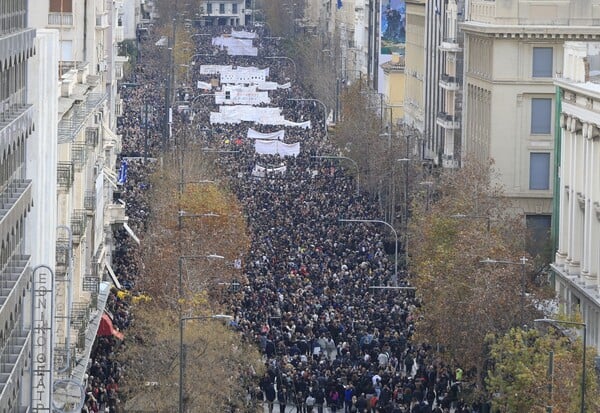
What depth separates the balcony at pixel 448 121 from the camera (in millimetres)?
104688

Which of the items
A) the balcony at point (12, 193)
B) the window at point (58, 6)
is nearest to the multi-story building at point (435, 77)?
the window at point (58, 6)

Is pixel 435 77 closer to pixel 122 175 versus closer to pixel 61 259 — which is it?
pixel 122 175

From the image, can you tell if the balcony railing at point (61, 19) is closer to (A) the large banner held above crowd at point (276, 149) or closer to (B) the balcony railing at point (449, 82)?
(B) the balcony railing at point (449, 82)

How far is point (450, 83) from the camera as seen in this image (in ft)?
346

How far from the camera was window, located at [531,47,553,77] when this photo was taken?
91938mm

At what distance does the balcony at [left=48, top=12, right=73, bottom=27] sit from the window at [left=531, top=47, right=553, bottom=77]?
1915 centimetres

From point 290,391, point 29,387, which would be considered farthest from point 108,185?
point 29,387

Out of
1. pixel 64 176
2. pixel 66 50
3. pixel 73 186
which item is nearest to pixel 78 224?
pixel 73 186

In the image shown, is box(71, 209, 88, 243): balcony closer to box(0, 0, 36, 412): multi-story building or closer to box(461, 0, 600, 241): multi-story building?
box(0, 0, 36, 412): multi-story building

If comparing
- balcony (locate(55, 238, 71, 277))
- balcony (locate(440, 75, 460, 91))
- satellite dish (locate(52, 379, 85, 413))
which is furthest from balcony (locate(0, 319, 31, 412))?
balcony (locate(440, 75, 460, 91))

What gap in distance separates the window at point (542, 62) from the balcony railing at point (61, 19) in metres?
19.1

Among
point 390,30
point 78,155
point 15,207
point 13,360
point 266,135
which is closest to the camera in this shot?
point 13,360

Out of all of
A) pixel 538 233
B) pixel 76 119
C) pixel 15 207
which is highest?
pixel 15 207

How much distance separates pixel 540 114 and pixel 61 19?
20410 mm
